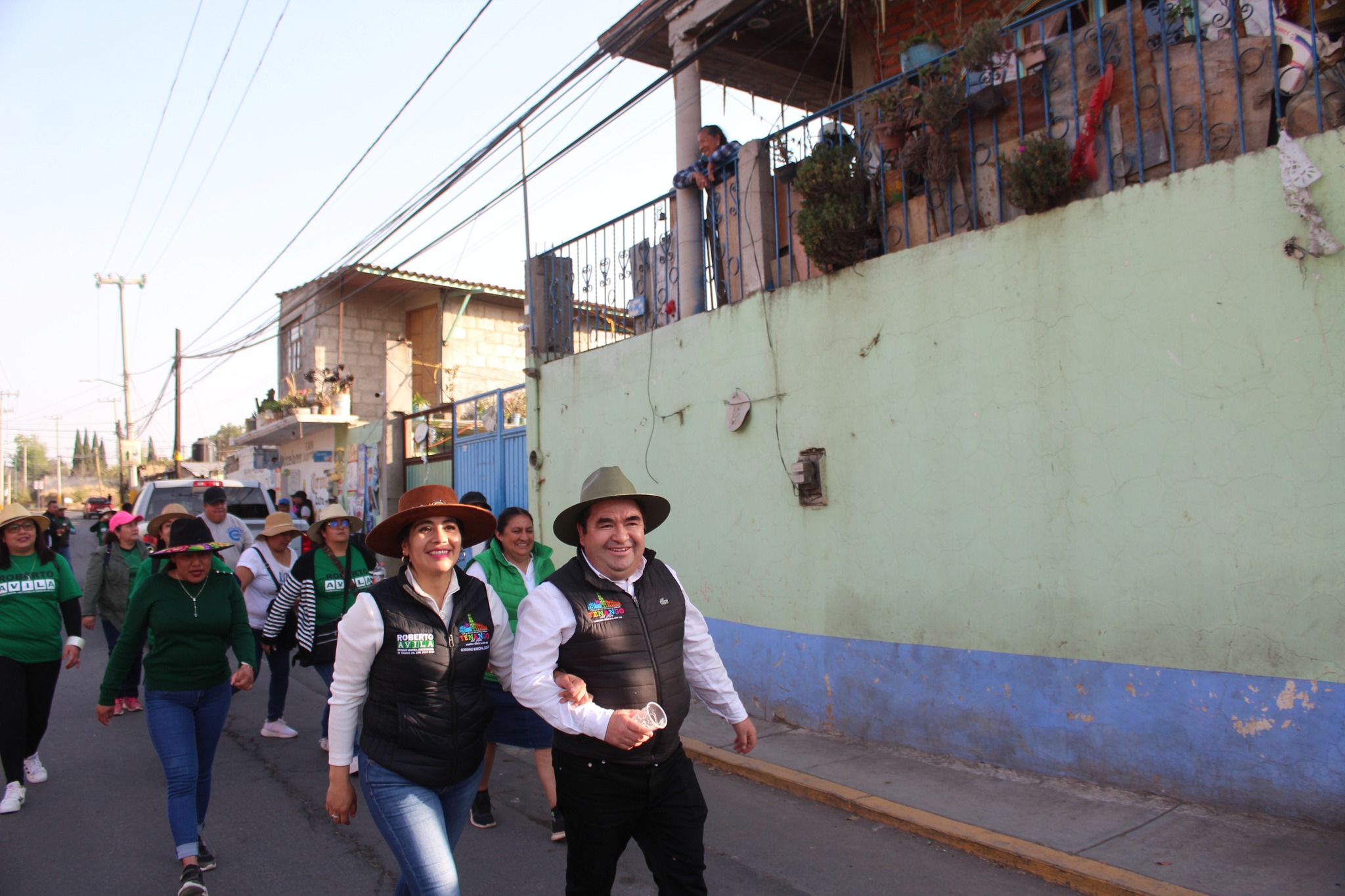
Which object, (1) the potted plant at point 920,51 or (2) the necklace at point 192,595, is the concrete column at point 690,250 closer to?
(1) the potted plant at point 920,51

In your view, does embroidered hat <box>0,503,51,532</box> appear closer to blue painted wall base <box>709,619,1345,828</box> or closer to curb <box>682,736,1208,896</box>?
curb <box>682,736,1208,896</box>

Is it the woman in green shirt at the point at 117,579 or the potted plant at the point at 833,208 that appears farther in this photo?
the woman in green shirt at the point at 117,579

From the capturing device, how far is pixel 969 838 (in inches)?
170

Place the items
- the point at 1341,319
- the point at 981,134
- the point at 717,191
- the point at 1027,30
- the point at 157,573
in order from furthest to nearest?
the point at 717,191
the point at 1027,30
the point at 981,134
the point at 157,573
the point at 1341,319

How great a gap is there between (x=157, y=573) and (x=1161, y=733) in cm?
522

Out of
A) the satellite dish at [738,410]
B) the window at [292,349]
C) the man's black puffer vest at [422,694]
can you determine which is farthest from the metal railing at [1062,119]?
the window at [292,349]

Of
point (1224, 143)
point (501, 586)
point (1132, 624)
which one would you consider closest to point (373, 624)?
point (501, 586)

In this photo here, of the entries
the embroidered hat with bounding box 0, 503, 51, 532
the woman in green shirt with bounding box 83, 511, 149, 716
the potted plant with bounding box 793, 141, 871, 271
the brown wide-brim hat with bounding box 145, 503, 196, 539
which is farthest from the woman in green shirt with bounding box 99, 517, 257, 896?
the potted plant with bounding box 793, 141, 871, 271

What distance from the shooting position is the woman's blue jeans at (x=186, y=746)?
4.00 metres

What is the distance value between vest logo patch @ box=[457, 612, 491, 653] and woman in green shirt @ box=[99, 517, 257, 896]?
80.2 inches

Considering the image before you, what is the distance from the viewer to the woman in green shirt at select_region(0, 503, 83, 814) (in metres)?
4.96

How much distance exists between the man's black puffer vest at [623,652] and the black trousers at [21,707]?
3973 millimetres

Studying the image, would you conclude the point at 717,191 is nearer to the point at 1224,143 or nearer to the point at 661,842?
the point at 1224,143

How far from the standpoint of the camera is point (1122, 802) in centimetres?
457
